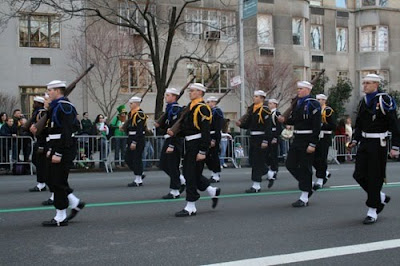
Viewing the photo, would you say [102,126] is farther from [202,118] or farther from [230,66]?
[230,66]

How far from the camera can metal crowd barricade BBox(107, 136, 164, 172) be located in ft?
54.4

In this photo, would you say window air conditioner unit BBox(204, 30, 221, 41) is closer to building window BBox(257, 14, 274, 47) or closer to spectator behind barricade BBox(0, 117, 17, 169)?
building window BBox(257, 14, 274, 47)

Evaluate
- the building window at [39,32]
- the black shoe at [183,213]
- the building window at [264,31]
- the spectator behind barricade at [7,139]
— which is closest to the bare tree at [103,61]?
the building window at [39,32]

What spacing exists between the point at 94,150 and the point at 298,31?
66.0 feet

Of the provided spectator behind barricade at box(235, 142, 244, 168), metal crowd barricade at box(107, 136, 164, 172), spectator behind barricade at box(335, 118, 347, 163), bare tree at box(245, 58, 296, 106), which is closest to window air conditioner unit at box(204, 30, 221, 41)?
bare tree at box(245, 58, 296, 106)

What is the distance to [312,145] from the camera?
30.1 ft

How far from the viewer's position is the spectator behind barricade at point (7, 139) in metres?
15.4

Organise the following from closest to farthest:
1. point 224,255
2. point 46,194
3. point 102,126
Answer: point 224,255, point 46,194, point 102,126

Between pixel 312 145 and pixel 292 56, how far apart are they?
23825mm

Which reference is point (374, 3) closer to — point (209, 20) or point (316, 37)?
point (316, 37)

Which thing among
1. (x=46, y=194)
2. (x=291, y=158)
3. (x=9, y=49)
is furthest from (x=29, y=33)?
(x=291, y=158)

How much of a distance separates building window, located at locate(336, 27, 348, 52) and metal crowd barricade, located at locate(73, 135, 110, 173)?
905 inches

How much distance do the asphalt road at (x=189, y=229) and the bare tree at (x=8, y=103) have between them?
1429 cm

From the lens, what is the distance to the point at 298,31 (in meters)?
33.0
